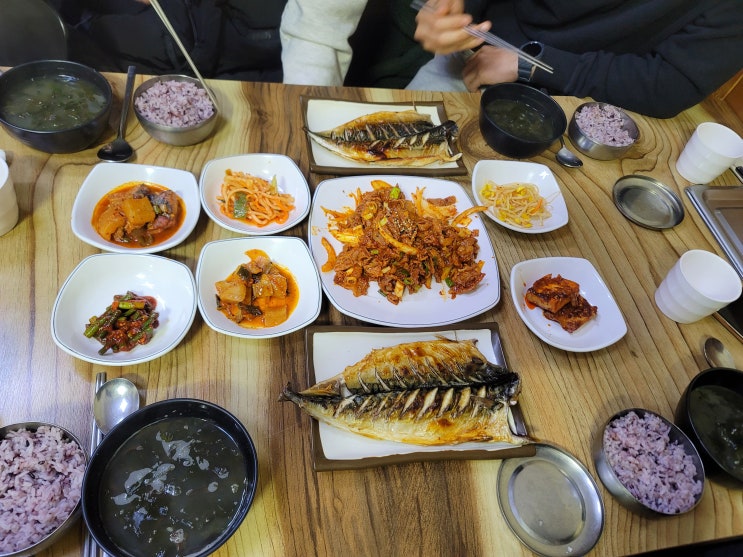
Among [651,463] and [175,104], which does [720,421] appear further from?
A: [175,104]

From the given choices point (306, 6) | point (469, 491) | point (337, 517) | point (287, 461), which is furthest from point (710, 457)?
point (306, 6)

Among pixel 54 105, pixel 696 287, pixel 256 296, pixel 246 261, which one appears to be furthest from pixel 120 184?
pixel 696 287

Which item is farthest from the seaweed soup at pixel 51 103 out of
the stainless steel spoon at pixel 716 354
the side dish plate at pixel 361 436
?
the stainless steel spoon at pixel 716 354

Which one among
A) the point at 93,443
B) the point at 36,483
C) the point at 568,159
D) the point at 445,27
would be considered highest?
the point at 445,27

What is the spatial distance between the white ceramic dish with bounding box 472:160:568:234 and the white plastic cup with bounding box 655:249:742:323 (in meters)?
0.55

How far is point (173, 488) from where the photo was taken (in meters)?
1.34

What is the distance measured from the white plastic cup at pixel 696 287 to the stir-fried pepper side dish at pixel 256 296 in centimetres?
171

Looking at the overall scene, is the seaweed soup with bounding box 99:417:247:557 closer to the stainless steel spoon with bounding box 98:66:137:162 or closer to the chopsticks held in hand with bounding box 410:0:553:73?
the stainless steel spoon with bounding box 98:66:137:162

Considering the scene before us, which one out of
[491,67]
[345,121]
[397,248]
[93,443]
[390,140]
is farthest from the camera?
[491,67]

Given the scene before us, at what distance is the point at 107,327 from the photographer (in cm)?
170

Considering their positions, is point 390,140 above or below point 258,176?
above

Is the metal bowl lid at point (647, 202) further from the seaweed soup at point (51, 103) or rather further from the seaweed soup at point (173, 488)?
the seaweed soup at point (51, 103)

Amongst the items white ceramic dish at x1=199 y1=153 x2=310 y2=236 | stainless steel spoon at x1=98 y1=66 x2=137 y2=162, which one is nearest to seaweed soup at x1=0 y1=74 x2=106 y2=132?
stainless steel spoon at x1=98 y1=66 x2=137 y2=162

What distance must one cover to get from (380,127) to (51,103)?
5.13 ft
